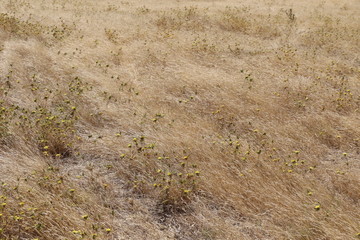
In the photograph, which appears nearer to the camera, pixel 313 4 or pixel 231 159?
pixel 231 159

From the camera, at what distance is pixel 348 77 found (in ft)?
24.8

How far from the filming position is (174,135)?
189 inches

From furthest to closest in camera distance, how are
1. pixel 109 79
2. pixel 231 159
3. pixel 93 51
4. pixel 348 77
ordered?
pixel 93 51 < pixel 348 77 < pixel 109 79 < pixel 231 159

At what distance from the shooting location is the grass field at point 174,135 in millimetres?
3365

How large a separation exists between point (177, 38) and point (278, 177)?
643 cm

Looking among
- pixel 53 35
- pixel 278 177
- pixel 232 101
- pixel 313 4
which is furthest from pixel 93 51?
pixel 313 4

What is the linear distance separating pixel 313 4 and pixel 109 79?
13.1 metres

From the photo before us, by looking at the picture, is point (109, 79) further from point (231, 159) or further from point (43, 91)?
point (231, 159)

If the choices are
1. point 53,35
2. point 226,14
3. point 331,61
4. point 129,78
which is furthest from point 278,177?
point 226,14

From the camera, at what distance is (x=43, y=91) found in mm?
6062

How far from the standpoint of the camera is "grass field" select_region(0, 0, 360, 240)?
3.37 m

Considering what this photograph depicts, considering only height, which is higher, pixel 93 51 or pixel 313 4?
pixel 313 4

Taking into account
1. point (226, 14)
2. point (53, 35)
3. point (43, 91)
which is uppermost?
point (226, 14)

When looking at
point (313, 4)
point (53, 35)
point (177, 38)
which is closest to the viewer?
point (53, 35)
